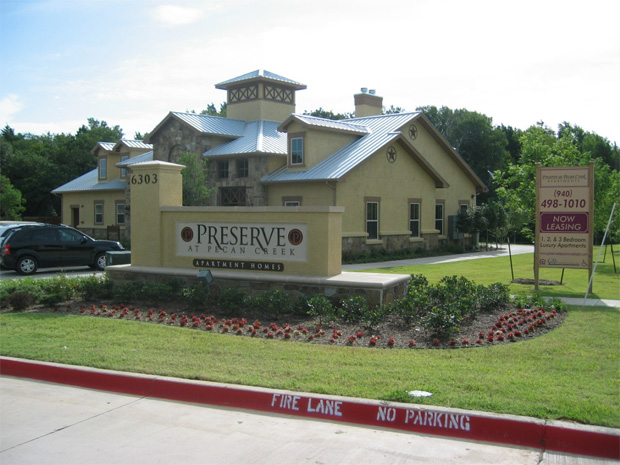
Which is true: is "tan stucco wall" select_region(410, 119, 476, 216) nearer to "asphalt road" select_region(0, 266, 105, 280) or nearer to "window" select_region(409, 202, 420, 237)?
"window" select_region(409, 202, 420, 237)

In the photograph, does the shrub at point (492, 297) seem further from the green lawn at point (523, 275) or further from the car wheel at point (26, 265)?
the car wheel at point (26, 265)

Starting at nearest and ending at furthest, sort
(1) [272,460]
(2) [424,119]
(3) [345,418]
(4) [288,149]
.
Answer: (1) [272,460] < (3) [345,418] < (4) [288,149] < (2) [424,119]

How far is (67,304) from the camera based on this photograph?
12.6 metres

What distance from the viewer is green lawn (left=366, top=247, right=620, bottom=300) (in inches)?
575

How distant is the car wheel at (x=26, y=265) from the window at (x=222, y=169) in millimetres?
11724

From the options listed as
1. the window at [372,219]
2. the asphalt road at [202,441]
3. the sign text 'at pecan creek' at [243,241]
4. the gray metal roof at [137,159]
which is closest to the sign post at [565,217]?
the sign text 'at pecan creek' at [243,241]

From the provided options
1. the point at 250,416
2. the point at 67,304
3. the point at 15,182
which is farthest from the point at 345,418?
the point at 15,182

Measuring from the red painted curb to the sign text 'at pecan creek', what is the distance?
18.1 ft

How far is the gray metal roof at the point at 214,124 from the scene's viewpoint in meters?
30.7

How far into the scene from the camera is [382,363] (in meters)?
7.61

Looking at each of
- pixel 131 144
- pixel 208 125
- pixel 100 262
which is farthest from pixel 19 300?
pixel 131 144

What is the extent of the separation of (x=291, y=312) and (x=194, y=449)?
588 cm

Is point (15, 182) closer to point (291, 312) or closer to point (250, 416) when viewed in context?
point (291, 312)

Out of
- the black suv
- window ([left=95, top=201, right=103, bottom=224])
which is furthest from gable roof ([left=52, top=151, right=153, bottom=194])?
the black suv
